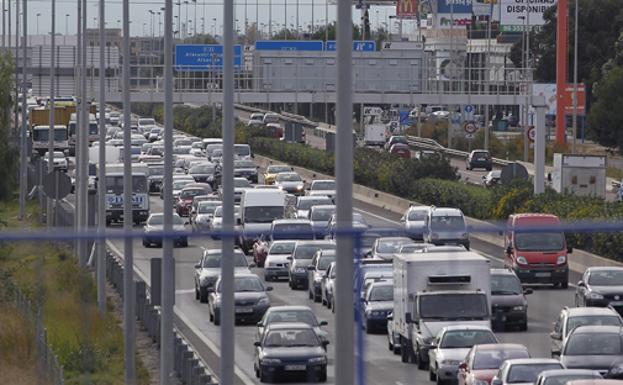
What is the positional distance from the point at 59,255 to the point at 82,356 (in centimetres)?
68

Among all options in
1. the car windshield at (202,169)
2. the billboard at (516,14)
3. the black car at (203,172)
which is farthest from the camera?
the billboard at (516,14)

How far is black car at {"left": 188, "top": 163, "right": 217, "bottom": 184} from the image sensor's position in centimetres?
7488

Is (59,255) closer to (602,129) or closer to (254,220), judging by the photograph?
(254,220)

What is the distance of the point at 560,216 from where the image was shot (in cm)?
4600

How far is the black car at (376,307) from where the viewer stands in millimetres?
10695

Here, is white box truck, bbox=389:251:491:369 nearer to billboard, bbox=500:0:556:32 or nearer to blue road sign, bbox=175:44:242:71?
blue road sign, bbox=175:44:242:71

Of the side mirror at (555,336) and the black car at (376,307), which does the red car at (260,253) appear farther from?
the side mirror at (555,336)

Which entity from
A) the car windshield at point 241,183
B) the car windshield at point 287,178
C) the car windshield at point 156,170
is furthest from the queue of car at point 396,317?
the car windshield at point 156,170

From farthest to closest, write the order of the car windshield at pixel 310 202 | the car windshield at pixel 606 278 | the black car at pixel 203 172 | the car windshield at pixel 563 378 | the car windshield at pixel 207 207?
the black car at pixel 203 172
the car windshield at pixel 310 202
the car windshield at pixel 207 207
the car windshield at pixel 606 278
the car windshield at pixel 563 378

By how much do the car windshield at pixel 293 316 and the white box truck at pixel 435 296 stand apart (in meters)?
0.56

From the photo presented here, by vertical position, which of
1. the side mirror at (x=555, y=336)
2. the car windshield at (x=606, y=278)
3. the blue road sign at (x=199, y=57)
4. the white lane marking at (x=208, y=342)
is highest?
the blue road sign at (x=199, y=57)

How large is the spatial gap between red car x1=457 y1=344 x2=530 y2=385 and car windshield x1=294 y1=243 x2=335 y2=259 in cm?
148

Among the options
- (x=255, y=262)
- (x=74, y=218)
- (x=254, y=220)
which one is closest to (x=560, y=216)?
(x=254, y=220)

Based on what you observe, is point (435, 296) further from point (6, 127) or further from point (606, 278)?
point (6, 127)
